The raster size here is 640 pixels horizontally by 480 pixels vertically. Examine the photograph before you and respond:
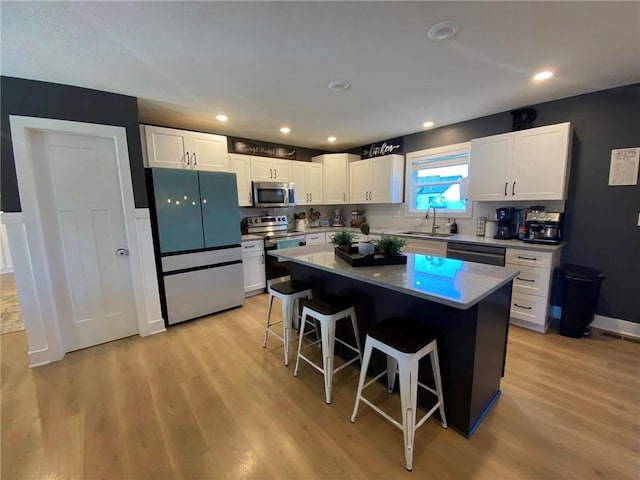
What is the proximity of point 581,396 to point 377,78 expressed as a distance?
2.97 metres

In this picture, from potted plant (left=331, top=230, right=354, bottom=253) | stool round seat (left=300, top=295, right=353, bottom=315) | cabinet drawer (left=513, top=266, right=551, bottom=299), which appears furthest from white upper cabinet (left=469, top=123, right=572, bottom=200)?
stool round seat (left=300, top=295, right=353, bottom=315)

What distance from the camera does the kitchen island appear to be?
147cm

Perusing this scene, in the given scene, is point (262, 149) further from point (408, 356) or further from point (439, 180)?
point (408, 356)

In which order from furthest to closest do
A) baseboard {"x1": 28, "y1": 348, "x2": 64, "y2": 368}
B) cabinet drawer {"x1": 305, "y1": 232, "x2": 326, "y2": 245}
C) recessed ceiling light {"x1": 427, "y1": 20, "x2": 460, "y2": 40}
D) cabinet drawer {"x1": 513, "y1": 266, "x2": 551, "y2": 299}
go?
cabinet drawer {"x1": 305, "y1": 232, "x2": 326, "y2": 245}, cabinet drawer {"x1": 513, "y1": 266, "x2": 551, "y2": 299}, baseboard {"x1": 28, "y1": 348, "x2": 64, "y2": 368}, recessed ceiling light {"x1": 427, "y1": 20, "x2": 460, "y2": 40}

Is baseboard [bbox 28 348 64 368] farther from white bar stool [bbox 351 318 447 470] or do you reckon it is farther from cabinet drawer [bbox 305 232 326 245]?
cabinet drawer [bbox 305 232 326 245]

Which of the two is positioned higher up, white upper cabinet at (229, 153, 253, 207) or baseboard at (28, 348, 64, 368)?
white upper cabinet at (229, 153, 253, 207)

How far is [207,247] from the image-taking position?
3299 mm

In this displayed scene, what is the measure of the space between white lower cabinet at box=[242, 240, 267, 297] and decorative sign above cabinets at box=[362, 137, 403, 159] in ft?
8.64

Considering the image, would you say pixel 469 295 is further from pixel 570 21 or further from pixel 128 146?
pixel 128 146

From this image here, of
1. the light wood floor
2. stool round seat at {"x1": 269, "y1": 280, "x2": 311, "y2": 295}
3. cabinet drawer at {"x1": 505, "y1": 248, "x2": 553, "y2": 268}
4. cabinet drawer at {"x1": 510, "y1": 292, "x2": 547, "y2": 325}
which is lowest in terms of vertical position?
the light wood floor

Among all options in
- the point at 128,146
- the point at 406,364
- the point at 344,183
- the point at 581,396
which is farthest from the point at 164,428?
the point at 344,183

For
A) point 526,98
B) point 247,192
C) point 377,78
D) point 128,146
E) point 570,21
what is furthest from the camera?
point 247,192

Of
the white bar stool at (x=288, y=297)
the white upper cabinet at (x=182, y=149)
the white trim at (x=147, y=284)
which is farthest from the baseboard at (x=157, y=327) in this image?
the white upper cabinet at (x=182, y=149)

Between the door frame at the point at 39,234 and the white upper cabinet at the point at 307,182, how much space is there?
2531mm
